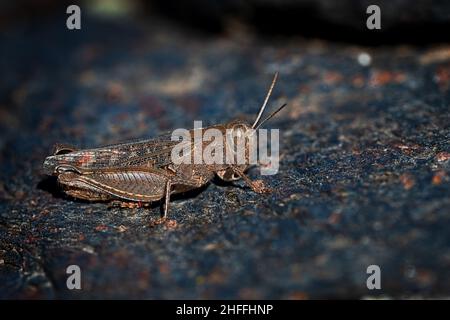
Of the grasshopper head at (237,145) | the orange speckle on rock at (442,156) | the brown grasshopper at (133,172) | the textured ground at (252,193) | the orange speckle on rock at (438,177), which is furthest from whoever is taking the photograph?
the grasshopper head at (237,145)

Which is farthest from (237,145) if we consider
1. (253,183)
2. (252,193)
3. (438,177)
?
(438,177)

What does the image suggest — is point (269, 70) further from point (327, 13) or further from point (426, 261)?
point (426, 261)

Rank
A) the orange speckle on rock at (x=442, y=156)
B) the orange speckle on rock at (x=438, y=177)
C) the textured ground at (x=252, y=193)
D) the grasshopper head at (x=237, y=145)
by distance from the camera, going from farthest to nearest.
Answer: the grasshopper head at (x=237, y=145)
the orange speckle on rock at (x=442, y=156)
the orange speckle on rock at (x=438, y=177)
the textured ground at (x=252, y=193)

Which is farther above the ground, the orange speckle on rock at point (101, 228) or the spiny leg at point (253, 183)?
the spiny leg at point (253, 183)

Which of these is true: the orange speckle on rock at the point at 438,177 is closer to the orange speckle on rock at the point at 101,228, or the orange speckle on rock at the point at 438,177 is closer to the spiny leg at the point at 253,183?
the spiny leg at the point at 253,183

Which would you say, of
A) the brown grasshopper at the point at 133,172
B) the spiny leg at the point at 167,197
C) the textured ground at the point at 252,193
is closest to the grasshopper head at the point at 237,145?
the brown grasshopper at the point at 133,172

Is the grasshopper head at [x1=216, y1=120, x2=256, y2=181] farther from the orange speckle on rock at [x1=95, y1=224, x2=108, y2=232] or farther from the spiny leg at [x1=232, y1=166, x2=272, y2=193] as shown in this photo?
the orange speckle on rock at [x1=95, y1=224, x2=108, y2=232]

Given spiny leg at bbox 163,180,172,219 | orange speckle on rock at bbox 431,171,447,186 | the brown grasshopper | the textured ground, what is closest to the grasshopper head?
the brown grasshopper

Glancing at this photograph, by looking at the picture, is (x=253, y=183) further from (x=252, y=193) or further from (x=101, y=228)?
(x=101, y=228)
